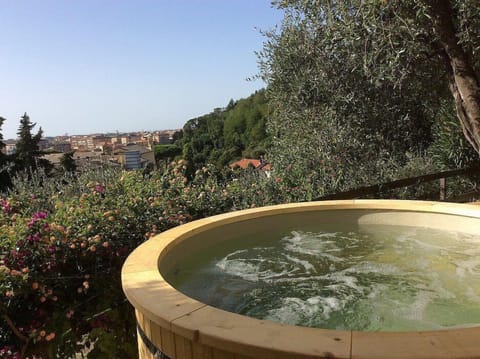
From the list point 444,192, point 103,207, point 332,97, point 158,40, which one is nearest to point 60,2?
point 158,40

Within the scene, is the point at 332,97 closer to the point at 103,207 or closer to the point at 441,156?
the point at 441,156

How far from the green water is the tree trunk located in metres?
2.33

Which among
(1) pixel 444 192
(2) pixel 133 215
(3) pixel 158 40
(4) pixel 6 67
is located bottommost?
(1) pixel 444 192

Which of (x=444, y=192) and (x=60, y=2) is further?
(x=60, y=2)

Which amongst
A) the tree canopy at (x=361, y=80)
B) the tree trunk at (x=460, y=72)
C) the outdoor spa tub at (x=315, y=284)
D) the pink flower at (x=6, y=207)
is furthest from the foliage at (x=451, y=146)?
the pink flower at (x=6, y=207)

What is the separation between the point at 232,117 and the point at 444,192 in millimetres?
24106

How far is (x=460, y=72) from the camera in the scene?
17.8 feet

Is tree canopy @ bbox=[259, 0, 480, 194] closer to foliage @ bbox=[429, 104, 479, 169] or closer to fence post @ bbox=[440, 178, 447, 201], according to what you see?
foliage @ bbox=[429, 104, 479, 169]

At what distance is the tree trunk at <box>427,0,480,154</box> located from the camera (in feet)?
16.8

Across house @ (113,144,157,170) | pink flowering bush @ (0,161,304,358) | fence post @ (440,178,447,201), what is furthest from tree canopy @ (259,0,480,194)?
pink flowering bush @ (0,161,304,358)

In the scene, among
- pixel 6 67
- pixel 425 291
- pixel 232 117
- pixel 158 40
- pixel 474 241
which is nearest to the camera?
pixel 425 291

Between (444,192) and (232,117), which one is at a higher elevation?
(232,117)

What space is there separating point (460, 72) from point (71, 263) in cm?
537

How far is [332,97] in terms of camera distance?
27.1 feet
